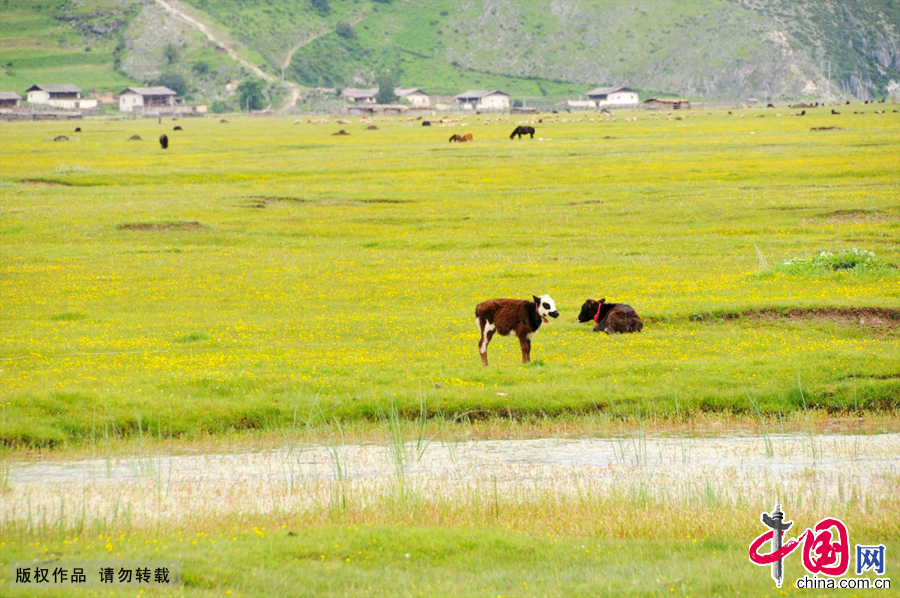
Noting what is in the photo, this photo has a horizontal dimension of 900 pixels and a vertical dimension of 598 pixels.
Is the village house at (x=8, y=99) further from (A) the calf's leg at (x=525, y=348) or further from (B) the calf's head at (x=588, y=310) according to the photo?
(A) the calf's leg at (x=525, y=348)

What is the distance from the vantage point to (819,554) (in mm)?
10953

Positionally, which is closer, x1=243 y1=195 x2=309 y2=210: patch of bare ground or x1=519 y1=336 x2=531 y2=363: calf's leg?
x1=519 y1=336 x2=531 y2=363: calf's leg

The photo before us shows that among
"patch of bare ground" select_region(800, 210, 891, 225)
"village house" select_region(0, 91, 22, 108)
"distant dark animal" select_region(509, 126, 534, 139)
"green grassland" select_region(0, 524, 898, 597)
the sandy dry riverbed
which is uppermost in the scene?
"village house" select_region(0, 91, 22, 108)

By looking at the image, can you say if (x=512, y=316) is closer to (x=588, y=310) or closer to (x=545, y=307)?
(x=545, y=307)

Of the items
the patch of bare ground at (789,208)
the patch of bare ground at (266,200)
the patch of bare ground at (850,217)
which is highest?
the patch of bare ground at (789,208)

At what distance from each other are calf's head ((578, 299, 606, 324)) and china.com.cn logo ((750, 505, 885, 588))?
13534 mm

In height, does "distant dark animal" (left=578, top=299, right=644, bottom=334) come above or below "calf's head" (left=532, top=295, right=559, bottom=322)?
below

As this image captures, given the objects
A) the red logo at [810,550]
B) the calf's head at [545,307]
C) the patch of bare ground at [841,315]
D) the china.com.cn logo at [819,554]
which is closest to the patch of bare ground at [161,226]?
the patch of bare ground at [841,315]

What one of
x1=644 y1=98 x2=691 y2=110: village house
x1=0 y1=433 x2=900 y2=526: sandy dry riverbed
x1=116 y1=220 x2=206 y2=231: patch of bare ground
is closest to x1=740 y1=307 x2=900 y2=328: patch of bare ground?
x1=0 y1=433 x2=900 y2=526: sandy dry riverbed

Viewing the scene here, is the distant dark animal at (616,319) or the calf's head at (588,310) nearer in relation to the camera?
the distant dark animal at (616,319)

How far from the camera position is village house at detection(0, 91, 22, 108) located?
190 meters

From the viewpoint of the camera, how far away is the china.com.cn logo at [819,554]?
10312 millimetres

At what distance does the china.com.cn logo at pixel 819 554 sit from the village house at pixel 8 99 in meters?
202

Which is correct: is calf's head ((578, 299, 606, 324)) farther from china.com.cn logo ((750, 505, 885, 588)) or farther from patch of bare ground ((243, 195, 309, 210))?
patch of bare ground ((243, 195, 309, 210))
